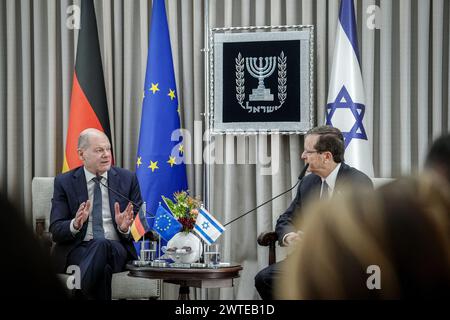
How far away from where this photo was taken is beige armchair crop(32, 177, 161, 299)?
15.4 feet

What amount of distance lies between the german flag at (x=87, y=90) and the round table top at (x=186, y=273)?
5.12 ft

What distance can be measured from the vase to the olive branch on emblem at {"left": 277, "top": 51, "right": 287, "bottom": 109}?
1.80 m

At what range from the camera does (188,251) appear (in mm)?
4277

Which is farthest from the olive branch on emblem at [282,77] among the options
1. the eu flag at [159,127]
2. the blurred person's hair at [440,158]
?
the blurred person's hair at [440,158]

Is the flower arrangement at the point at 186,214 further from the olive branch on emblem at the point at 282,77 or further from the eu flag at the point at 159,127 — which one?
the olive branch on emblem at the point at 282,77

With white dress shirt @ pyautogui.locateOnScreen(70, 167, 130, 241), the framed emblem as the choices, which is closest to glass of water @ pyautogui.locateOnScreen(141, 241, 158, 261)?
white dress shirt @ pyautogui.locateOnScreen(70, 167, 130, 241)

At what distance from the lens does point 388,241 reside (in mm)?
456

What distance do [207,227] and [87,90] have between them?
1833 mm

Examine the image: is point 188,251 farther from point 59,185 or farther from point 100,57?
point 100,57

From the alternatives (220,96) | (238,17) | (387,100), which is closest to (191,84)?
(220,96)

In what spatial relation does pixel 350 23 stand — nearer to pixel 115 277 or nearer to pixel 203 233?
pixel 203 233

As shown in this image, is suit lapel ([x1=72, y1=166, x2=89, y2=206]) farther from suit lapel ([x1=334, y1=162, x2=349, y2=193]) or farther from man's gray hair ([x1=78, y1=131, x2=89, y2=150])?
suit lapel ([x1=334, y1=162, x2=349, y2=193])

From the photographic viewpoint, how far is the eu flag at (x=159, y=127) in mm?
5422

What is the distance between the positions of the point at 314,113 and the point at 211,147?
855 millimetres
